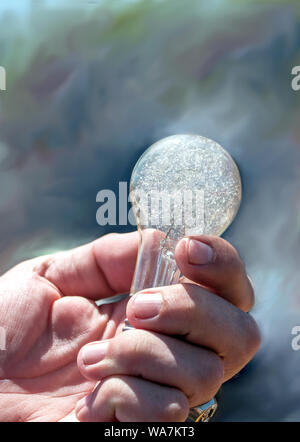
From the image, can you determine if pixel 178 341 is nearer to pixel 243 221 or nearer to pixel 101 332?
pixel 101 332

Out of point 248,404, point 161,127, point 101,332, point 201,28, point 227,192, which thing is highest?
point 201,28

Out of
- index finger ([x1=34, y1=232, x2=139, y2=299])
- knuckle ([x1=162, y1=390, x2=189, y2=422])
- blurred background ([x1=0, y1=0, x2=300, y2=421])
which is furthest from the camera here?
blurred background ([x1=0, y1=0, x2=300, y2=421])

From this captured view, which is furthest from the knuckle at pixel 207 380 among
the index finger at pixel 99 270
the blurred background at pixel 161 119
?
the blurred background at pixel 161 119

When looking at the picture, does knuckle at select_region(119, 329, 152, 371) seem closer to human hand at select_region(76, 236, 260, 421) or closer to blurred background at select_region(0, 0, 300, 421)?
human hand at select_region(76, 236, 260, 421)

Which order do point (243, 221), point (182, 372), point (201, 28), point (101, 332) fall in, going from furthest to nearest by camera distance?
point (201, 28)
point (243, 221)
point (101, 332)
point (182, 372)

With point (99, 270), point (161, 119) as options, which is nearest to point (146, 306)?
point (99, 270)

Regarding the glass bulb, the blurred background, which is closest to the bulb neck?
the glass bulb

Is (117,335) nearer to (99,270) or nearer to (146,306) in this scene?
(146,306)

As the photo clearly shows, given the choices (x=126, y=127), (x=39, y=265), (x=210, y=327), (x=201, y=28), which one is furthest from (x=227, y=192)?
(x=201, y=28)
